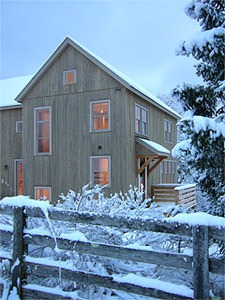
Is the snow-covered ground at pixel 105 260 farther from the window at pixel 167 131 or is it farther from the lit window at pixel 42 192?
the window at pixel 167 131

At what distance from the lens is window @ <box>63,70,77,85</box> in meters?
14.9

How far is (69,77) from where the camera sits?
15086 millimetres

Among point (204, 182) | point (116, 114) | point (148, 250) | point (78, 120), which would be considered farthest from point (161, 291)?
point (78, 120)

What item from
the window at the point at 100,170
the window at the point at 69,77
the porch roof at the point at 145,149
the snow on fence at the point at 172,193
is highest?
the window at the point at 69,77

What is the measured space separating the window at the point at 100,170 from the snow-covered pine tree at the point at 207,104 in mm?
8186

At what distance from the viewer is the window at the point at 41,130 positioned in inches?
618

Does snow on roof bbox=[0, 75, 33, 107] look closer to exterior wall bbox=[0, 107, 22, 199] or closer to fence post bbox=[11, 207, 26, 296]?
exterior wall bbox=[0, 107, 22, 199]

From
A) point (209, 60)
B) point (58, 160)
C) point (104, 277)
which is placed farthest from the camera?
point (58, 160)

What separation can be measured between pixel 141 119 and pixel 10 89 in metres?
9.70

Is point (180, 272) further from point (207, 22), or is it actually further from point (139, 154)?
point (139, 154)

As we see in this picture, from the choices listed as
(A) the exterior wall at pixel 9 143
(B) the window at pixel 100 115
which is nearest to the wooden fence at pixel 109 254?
(B) the window at pixel 100 115

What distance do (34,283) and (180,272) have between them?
6.62ft

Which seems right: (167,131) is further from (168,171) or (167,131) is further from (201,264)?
(201,264)

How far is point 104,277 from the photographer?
3602mm
